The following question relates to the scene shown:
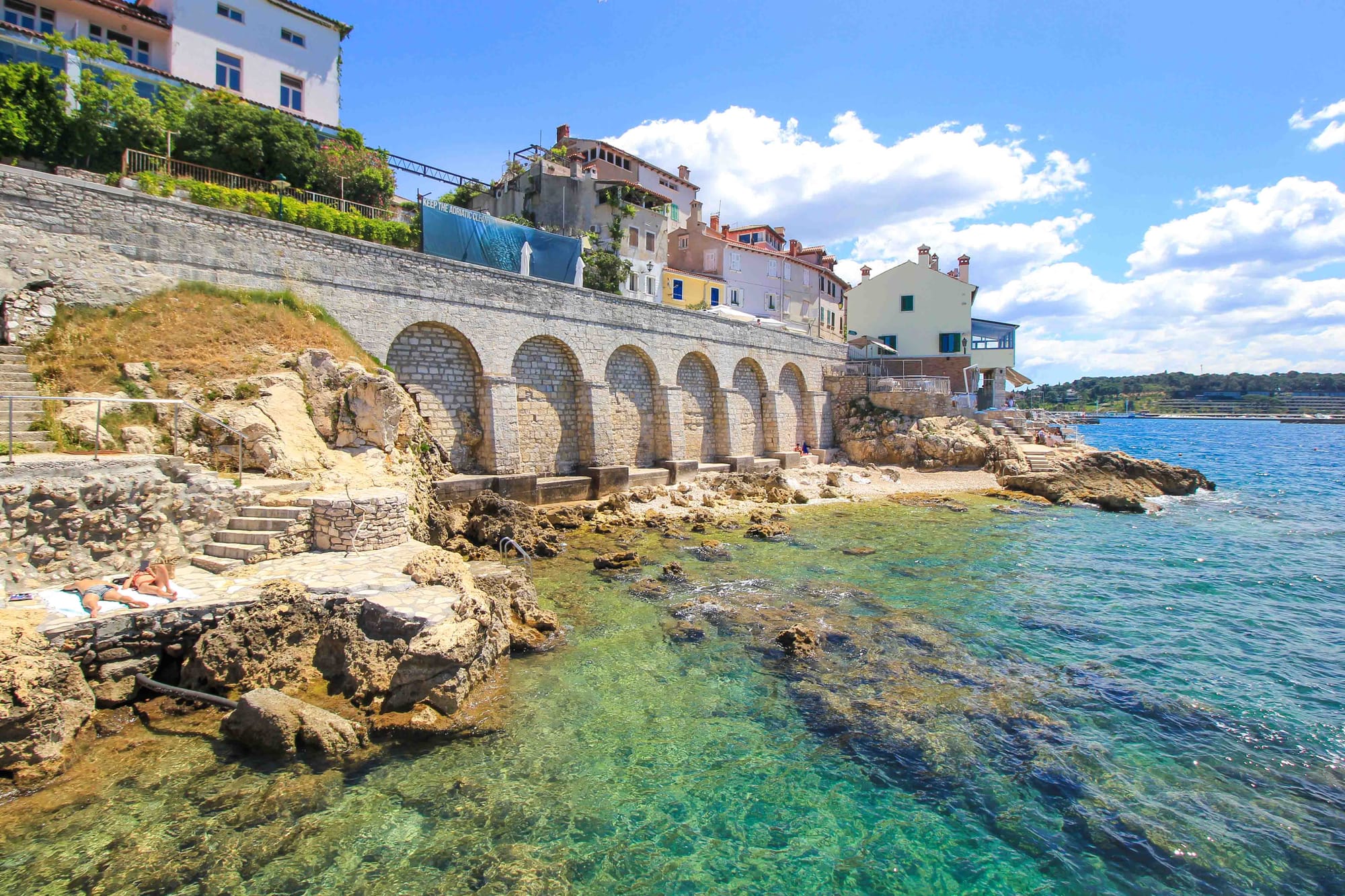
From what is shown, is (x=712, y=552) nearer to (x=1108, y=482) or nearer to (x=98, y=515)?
(x=98, y=515)

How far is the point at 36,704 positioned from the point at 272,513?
4.29 meters

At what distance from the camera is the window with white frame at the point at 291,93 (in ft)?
95.4

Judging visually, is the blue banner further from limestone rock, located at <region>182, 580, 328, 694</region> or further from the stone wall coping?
limestone rock, located at <region>182, 580, 328, 694</region>

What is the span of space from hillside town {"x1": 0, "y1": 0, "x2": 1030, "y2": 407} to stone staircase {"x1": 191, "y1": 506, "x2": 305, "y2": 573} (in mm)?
12002

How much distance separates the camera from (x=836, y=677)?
31.8ft

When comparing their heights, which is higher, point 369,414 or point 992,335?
point 992,335

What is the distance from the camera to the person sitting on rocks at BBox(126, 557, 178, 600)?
8.34 meters

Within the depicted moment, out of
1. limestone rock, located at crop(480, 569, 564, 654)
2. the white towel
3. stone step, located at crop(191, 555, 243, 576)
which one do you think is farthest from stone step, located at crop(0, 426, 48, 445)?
limestone rock, located at crop(480, 569, 564, 654)

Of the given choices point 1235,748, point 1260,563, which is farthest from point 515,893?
point 1260,563

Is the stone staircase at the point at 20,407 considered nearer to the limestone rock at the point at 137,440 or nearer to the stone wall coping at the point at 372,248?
the limestone rock at the point at 137,440

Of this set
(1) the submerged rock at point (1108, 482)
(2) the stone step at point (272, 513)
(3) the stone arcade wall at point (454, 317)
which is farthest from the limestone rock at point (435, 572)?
(1) the submerged rock at point (1108, 482)

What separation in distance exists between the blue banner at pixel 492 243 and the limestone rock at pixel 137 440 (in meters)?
9.68

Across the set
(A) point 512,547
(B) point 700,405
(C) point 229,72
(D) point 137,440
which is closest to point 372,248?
(D) point 137,440

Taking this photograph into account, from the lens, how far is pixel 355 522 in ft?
35.3
